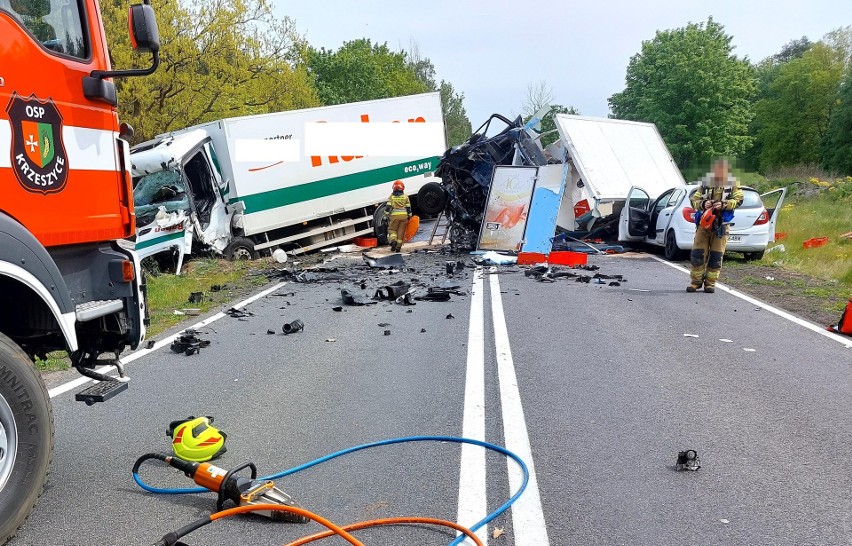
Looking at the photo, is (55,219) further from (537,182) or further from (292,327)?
(537,182)

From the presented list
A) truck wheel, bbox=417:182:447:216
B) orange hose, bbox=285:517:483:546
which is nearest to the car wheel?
truck wheel, bbox=417:182:447:216

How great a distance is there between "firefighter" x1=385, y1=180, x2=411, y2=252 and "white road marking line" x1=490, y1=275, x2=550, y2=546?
30.7 feet

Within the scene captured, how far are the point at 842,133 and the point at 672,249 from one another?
40.4 m

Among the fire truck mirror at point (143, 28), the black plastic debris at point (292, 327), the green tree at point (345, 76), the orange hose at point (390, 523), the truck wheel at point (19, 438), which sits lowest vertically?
the black plastic debris at point (292, 327)

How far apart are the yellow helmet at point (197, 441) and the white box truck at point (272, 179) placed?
8734 mm

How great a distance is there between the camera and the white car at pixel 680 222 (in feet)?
44.0

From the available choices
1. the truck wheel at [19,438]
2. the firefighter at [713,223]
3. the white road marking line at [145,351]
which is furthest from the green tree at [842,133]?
the truck wheel at [19,438]

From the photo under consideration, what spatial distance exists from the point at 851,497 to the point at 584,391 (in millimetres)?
2085

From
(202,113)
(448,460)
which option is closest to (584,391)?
(448,460)

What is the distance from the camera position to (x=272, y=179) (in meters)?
15.3

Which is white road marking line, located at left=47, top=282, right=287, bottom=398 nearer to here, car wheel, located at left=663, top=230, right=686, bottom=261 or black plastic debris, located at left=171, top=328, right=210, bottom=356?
black plastic debris, located at left=171, top=328, right=210, bottom=356

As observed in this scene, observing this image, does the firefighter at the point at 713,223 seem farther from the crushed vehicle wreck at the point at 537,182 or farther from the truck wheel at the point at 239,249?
the truck wheel at the point at 239,249

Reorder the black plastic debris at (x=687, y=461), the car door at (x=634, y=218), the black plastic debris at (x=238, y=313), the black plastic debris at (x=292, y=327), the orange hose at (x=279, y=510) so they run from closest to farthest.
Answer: the orange hose at (x=279, y=510), the black plastic debris at (x=687, y=461), the black plastic debris at (x=292, y=327), the black plastic debris at (x=238, y=313), the car door at (x=634, y=218)

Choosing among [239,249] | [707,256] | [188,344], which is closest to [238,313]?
[188,344]
